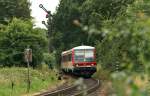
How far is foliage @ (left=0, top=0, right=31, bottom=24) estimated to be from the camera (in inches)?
2820

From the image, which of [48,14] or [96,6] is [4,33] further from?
[48,14]

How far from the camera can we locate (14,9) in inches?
2825

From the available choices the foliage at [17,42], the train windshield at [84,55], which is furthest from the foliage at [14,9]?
the train windshield at [84,55]

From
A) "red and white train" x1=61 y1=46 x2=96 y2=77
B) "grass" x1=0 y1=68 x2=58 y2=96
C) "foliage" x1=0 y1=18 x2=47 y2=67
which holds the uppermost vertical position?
"foliage" x1=0 y1=18 x2=47 y2=67

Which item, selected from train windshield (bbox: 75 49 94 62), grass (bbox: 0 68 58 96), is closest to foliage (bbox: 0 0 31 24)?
train windshield (bbox: 75 49 94 62)

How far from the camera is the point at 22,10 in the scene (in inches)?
2847

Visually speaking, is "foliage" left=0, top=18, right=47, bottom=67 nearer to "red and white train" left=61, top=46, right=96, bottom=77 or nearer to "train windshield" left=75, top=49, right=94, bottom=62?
"red and white train" left=61, top=46, right=96, bottom=77

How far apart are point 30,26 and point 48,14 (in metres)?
38.0

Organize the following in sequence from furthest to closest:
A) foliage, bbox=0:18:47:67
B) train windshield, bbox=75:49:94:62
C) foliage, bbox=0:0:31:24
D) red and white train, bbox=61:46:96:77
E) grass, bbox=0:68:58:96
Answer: foliage, bbox=0:0:31:24
train windshield, bbox=75:49:94:62
red and white train, bbox=61:46:96:77
foliage, bbox=0:18:47:67
grass, bbox=0:68:58:96

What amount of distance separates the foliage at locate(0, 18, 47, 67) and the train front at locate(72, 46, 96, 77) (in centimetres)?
364

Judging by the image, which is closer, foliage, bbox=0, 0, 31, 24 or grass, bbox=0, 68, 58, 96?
grass, bbox=0, 68, 58, 96

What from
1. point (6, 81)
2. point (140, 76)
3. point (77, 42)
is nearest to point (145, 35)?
point (140, 76)

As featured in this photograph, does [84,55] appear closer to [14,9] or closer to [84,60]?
[84,60]

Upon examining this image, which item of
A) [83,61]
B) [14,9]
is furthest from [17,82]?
[14,9]
